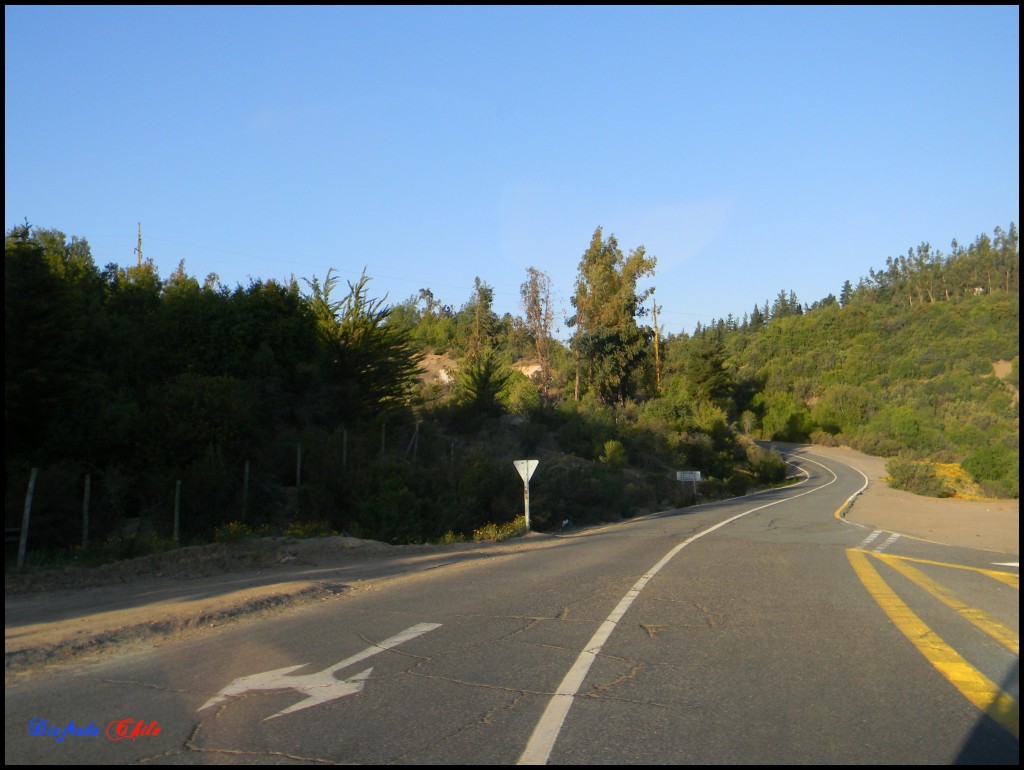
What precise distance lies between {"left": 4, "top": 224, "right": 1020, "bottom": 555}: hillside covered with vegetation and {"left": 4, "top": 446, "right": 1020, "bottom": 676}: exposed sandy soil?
13.0 ft

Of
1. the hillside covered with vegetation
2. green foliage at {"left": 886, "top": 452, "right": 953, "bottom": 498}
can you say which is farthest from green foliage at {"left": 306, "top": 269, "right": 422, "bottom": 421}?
green foliage at {"left": 886, "top": 452, "right": 953, "bottom": 498}

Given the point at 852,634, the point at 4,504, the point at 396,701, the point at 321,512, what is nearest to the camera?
the point at 396,701

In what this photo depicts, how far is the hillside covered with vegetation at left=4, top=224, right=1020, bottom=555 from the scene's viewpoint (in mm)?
21578

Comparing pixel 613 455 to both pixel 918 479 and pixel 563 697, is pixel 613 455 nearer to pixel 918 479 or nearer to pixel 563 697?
pixel 918 479

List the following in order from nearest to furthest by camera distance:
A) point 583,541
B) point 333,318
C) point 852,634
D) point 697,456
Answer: point 852,634 < point 583,541 < point 333,318 < point 697,456

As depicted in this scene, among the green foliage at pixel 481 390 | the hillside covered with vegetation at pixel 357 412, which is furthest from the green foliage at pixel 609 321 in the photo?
the green foliage at pixel 481 390

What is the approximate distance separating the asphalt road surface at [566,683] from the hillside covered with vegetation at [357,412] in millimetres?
7343

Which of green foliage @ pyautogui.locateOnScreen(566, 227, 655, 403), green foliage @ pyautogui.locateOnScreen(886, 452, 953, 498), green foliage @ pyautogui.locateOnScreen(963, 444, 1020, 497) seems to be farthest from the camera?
green foliage @ pyautogui.locateOnScreen(566, 227, 655, 403)

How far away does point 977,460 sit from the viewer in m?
50.5

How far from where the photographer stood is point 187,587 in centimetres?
1227

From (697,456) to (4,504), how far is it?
185 feet

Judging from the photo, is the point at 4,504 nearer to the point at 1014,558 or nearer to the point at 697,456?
the point at 1014,558

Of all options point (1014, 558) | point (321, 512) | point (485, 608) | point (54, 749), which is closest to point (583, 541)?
point (321, 512)

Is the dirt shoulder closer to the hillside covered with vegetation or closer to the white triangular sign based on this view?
the hillside covered with vegetation
